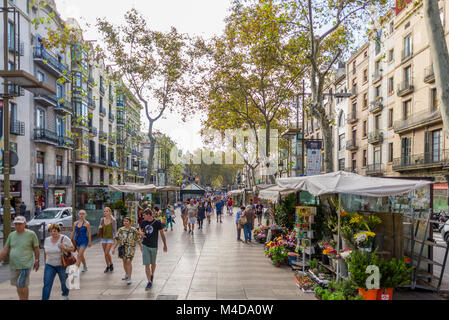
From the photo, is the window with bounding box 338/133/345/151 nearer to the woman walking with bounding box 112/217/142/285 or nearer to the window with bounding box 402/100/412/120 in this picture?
the window with bounding box 402/100/412/120

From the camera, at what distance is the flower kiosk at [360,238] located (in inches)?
240

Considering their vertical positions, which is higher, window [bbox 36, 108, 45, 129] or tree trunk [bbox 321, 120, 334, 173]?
window [bbox 36, 108, 45, 129]

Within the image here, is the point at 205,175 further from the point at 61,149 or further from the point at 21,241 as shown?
the point at 21,241

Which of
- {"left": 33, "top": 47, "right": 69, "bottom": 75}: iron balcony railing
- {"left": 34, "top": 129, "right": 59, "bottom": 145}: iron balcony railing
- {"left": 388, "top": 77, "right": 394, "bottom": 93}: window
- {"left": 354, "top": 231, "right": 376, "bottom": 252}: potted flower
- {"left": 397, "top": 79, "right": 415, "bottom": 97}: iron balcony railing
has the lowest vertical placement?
{"left": 354, "top": 231, "right": 376, "bottom": 252}: potted flower

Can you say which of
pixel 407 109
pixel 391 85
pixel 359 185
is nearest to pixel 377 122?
pixel 391 85

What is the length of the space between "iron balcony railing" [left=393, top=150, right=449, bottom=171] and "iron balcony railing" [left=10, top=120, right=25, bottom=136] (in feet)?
96.4

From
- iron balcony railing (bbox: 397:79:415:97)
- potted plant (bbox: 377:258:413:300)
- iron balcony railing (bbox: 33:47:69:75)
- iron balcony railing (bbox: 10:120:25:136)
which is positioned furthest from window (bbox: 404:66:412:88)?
iron balcony railing (bbox: 10:120:25:136)

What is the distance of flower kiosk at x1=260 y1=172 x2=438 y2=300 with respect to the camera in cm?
610

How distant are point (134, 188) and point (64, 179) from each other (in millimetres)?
21168

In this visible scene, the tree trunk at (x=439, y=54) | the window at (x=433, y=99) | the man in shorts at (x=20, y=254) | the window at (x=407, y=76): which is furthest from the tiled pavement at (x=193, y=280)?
the window at (x=407, y=76)

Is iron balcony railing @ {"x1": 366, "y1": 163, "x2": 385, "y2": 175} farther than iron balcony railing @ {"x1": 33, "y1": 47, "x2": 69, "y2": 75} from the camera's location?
Yes

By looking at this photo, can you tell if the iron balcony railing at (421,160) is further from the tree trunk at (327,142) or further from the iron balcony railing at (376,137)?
the tree trunk at (327,142)

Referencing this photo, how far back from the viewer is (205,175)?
3511 inches

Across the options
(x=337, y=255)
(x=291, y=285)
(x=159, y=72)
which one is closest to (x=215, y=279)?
(x=291, y=285)
